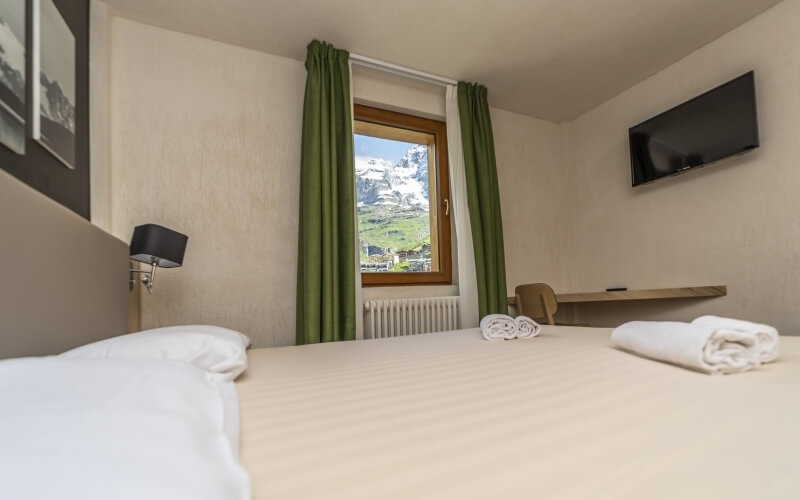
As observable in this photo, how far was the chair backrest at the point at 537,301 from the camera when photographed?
273 cm

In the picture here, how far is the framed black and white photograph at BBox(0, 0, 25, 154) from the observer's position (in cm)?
108

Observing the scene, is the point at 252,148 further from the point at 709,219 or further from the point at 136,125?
the point at 709,219

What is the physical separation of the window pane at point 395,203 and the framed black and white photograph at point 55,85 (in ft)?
5.84

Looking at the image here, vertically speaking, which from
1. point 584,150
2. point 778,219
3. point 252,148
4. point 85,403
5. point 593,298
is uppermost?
point 584,150

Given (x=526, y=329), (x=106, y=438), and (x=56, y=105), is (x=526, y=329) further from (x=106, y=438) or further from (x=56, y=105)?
(x=56, y=105)

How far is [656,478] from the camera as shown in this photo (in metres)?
0.47

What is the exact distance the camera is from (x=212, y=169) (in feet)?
8.05

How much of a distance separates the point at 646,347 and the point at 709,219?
7.21 ft

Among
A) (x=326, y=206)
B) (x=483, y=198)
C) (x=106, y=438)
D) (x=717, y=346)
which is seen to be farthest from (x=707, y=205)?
(x=106, y=438)

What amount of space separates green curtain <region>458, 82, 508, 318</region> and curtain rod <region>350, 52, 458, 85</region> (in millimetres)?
193

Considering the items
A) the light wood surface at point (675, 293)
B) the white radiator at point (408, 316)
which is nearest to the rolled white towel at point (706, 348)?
the light wood surface at point (675, 293)

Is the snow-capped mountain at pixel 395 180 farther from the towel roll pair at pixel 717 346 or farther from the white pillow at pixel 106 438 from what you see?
the white pillow at pixel 106 438

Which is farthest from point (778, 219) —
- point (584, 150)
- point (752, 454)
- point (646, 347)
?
point (752, 454)

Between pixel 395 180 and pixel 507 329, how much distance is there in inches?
72.1
